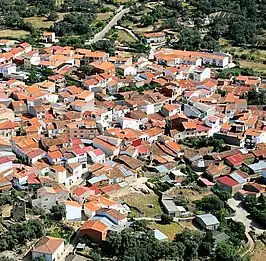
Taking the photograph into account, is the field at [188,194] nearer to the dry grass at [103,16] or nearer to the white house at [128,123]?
the white house at [128,123]

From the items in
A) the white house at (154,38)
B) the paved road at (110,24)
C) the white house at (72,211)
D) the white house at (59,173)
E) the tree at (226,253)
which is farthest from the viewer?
the paved road at (110,24)

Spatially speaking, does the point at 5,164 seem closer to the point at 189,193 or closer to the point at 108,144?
the point at 108,144

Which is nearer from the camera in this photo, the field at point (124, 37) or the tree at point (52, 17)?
the field at point (124, 37)

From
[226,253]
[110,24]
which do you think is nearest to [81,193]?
[226,253]

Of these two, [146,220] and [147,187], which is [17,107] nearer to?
[147,187]

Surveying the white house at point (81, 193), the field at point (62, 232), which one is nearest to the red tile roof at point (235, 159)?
the white house at point (81, 193)

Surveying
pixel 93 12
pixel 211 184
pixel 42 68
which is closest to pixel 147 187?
pixel 211 184
